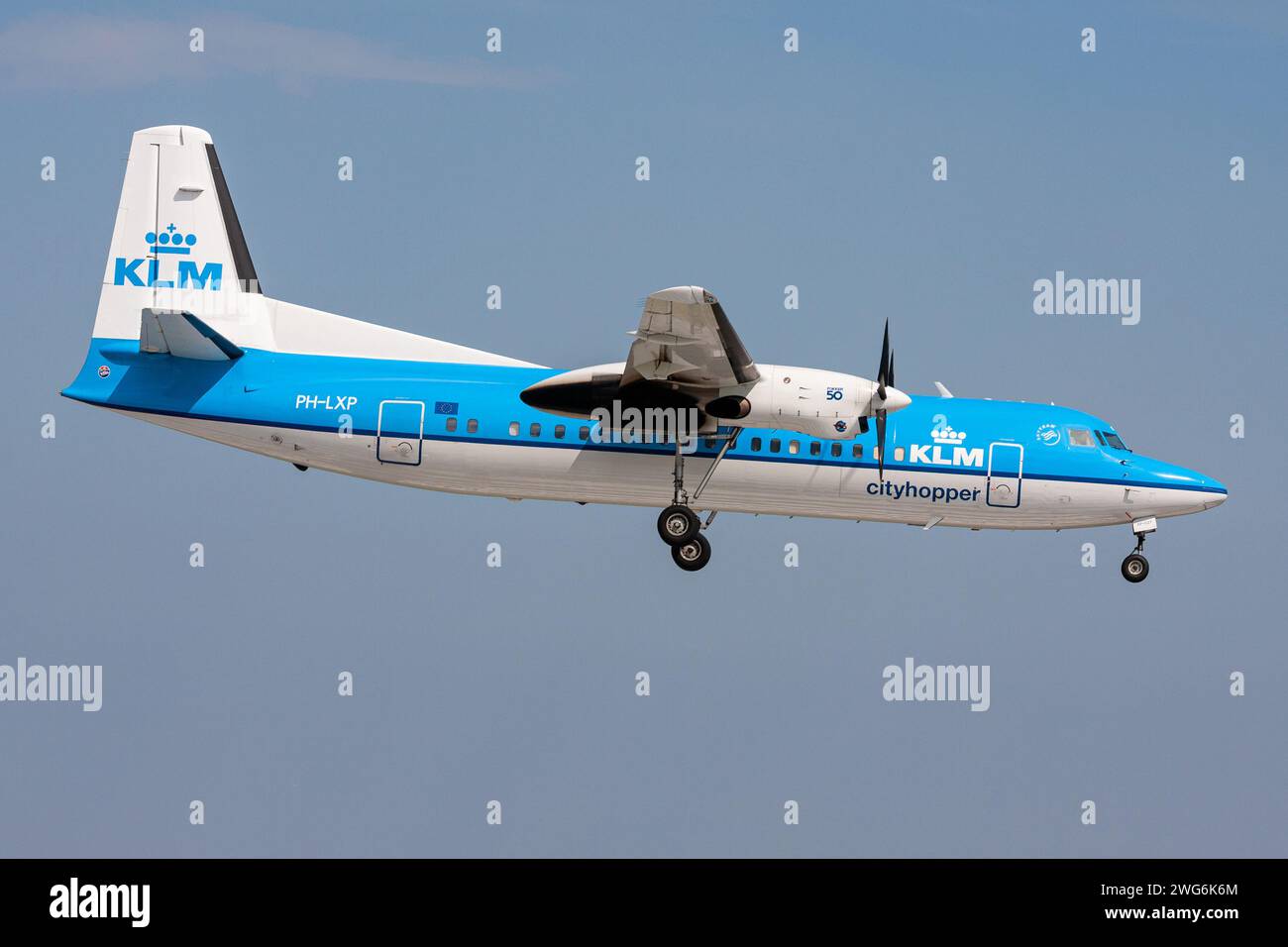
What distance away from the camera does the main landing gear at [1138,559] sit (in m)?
30.6

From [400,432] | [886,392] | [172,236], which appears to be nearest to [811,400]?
[886,392]

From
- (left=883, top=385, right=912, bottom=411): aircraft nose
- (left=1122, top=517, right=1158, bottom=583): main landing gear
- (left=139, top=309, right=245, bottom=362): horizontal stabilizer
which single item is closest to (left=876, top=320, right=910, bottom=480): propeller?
(left=883, top=385, right=912, bottom=411): aircraft nose

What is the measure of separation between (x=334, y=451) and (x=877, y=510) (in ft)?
29.3

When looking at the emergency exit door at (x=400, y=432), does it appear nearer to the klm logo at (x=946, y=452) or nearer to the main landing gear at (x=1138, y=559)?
the klm logo at (x=946, y=452)

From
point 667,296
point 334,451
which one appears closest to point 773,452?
point 667,296

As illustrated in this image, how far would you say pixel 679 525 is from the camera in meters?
29.4

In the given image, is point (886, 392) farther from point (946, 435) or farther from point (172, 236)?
point (172, 236)

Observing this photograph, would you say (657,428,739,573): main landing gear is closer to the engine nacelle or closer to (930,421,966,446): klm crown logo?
the engine nacelle

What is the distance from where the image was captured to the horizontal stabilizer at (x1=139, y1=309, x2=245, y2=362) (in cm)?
2931

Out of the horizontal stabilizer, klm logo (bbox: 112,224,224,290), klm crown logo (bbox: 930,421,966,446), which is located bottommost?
klm crown logo (bbox: 930,421,966,446)

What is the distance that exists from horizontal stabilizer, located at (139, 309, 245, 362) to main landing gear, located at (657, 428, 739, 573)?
7436mm

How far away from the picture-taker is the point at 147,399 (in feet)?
97.8

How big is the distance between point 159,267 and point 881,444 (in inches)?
499
